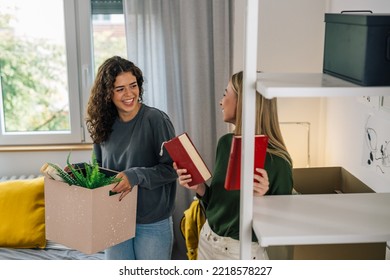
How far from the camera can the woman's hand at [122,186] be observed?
168 centimetres

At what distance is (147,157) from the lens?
182cm

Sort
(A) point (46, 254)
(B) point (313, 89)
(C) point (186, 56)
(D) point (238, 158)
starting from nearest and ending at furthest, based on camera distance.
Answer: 1. (B) point (313, 89)
2. (D) point (238, 158)
3. (A) point (46, 254)
4. (C) point (186, 56)

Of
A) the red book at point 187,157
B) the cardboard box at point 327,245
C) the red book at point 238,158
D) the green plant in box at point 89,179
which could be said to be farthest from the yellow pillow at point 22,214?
the red book at point 238,158

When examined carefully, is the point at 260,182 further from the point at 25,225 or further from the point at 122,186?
the point at 25,225

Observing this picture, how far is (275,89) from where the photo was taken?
958mm

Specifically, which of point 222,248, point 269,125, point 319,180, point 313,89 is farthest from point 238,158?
point 319,180

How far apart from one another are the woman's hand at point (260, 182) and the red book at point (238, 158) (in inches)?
1.1

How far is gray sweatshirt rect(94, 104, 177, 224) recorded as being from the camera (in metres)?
1.78

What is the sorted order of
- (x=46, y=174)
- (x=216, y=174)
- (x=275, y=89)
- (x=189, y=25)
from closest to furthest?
(x=275, y=89) < (x=216, y=174) < (x=46, y=174) < (x=189, y=25)

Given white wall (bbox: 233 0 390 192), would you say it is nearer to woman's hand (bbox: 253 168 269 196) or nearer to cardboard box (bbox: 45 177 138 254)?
cardboard box (bbox: 45 177 138 254)

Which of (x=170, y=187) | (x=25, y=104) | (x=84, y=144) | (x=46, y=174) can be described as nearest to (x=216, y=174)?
(x=170, y=187)

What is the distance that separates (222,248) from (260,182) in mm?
411
